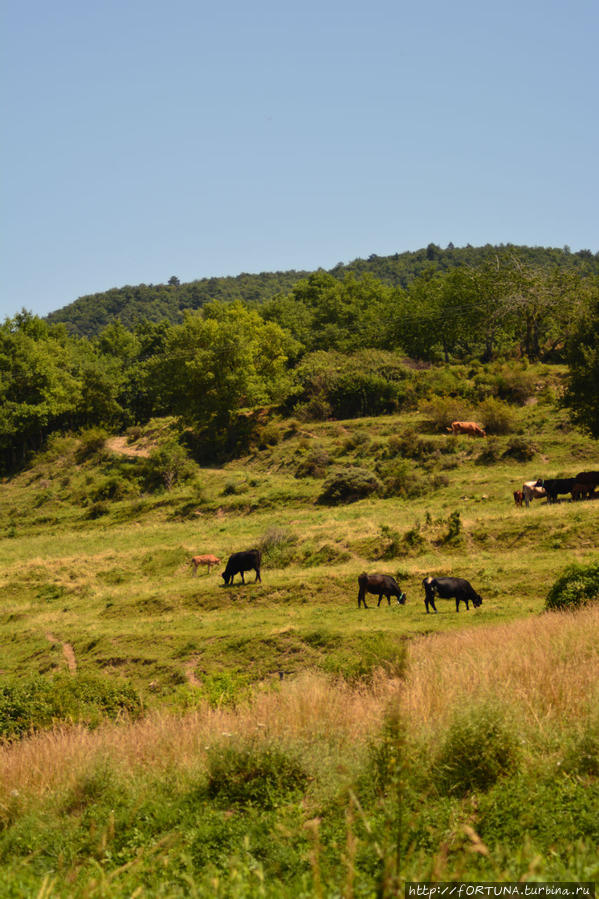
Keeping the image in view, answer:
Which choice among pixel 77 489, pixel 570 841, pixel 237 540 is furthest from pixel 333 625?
pixel 77 489

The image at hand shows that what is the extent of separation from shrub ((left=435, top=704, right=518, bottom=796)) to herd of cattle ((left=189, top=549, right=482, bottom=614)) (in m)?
13.5

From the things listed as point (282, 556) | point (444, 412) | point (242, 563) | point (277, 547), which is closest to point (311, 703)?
point (242, 563)

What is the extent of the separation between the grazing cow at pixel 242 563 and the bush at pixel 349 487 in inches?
661

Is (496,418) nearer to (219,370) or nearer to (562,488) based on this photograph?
(562,488)

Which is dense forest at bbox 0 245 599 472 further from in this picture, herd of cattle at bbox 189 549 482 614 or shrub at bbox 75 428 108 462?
herd of cattle at bbox 189 549 482 614

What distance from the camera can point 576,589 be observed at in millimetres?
17250

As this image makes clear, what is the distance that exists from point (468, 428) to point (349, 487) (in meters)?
12.0

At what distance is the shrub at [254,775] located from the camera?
802 centimetres

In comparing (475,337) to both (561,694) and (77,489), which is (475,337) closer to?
(77,489)

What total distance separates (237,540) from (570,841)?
3290 cm

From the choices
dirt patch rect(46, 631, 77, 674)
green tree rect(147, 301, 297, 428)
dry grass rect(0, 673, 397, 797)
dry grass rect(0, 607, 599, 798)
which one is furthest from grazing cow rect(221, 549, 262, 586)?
green tree rect(147, 301, 297, 428)

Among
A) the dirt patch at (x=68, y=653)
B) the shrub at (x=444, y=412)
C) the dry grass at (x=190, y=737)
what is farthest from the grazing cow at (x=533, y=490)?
the dry grass at (x=190, y=737)

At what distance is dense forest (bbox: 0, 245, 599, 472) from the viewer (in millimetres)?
68188

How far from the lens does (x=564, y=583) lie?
58.7ft
